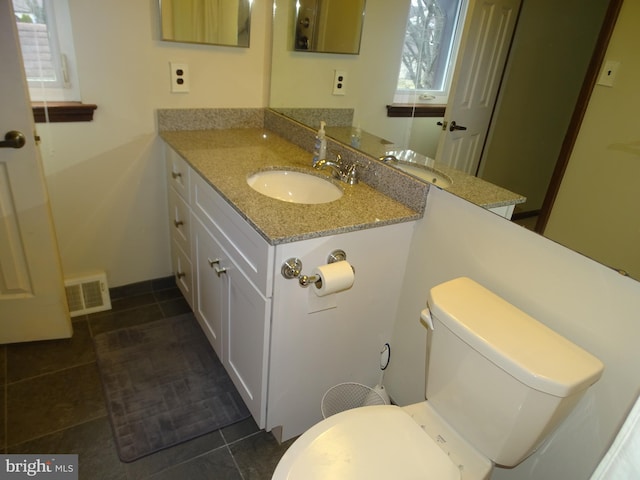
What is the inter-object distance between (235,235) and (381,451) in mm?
767

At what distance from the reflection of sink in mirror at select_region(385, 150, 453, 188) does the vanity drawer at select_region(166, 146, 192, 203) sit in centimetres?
84

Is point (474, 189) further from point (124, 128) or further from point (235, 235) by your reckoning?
point (124, 128)

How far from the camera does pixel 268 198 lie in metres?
1.41

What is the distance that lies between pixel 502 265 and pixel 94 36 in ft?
5.78

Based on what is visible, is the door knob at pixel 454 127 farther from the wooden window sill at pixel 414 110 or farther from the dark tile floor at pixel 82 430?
the dark tile floor at pixel 82 430

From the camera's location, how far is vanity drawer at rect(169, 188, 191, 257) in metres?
1.91

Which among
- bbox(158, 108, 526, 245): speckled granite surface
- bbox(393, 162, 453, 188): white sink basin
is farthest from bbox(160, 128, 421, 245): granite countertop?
bbox(393, 162, 453, 188): white sink basin

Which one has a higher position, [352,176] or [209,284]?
[352,176]

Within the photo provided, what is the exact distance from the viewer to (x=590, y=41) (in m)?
0.92

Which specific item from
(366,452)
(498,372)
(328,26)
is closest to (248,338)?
(366,452)

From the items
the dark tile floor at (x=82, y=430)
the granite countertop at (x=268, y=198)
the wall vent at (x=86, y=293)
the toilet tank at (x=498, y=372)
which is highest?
the granite countertop at (x=268, y=198)

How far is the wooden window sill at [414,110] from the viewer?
55.4 inches

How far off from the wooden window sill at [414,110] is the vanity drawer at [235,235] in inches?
27.1

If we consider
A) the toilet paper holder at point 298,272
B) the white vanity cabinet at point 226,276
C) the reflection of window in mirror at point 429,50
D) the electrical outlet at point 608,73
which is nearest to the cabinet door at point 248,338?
the white vanity cabinet at point 226,276
